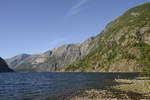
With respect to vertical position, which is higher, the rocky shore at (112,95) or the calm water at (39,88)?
the rocky shore at (112,95)

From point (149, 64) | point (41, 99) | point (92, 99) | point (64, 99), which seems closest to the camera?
point (92, 99)

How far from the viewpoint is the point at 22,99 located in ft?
139

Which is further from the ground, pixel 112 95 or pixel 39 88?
pixel 112 95

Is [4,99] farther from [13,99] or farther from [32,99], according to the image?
[32,99]

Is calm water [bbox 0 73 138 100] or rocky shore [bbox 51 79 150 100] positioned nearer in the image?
rocky shore [bbox 51 79 150 100]

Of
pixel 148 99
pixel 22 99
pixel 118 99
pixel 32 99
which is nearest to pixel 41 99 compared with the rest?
pixel 32 99

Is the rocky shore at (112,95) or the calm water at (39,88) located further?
the calm water at (39,88)

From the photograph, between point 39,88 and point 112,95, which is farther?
point 39,88

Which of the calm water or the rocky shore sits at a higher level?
the rocky shore

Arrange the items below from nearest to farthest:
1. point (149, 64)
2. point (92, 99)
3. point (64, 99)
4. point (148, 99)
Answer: point (148, 99) < point (92, 99) < point (64, 99) < point (149, 64)

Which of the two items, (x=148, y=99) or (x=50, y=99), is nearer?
(x=148, y=99)

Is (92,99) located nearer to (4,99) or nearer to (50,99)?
(50,99)

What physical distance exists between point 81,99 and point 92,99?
2.77 m

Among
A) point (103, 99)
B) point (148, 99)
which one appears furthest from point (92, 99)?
point (148, 99)
